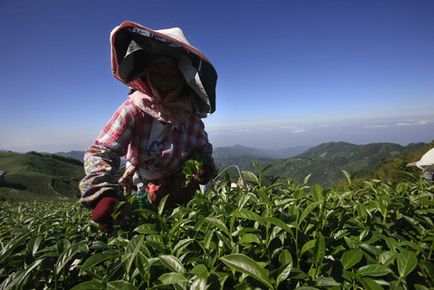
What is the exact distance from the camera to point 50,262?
95 centimetres

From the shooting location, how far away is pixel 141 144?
2.94 metres

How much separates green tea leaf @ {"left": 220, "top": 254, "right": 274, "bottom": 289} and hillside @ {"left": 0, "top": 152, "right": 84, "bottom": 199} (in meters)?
67.3

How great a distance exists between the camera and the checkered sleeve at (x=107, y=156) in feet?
5.92

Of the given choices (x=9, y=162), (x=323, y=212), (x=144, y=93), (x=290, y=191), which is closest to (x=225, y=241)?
(x=323, y=212)

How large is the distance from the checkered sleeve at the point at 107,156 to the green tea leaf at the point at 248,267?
127 cm

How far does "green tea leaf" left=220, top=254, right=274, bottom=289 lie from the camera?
26.9 inches

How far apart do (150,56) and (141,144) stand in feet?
3.19

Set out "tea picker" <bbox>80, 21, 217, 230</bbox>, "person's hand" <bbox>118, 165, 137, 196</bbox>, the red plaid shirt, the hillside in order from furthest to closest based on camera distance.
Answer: the hillside
"person's hand" <bbox>118, 165, 137, 196</bbox>
"tea picker" <bbox>80, 21, 217, 230</bbox>
the red plaid shirt

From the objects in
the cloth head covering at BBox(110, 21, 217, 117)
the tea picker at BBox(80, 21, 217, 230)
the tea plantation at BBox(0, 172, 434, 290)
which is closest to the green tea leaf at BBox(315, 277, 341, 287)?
the tea plantation at BBox(0, 172, 434, 290)

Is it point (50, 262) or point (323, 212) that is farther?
point (323, 212)

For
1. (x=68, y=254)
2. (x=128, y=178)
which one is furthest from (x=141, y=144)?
(x=68, y=254)

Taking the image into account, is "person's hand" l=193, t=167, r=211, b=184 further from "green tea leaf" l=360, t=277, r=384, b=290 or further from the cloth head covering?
"green tea leaf" l=360, t=277, r=384, b=290

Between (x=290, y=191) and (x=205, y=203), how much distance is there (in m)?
0.53

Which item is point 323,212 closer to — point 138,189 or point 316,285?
point 316,285
